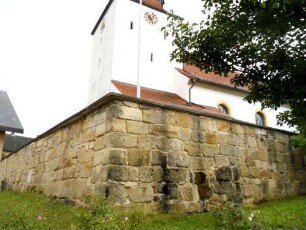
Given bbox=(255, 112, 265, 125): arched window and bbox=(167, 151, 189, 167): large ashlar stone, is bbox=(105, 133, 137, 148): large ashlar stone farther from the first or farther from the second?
bbox=(255, 112, 265, 125): arched window

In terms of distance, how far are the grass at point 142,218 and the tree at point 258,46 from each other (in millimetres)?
2210

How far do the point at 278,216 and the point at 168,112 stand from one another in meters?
2.55

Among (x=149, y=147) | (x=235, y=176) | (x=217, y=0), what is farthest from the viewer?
(x=217, y=0)

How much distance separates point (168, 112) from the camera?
5.71 m

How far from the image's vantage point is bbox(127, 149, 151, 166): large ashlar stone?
504cm

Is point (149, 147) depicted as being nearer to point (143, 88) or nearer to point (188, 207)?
point (188, 207)

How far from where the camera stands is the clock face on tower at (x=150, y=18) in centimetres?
2532

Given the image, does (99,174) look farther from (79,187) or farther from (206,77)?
(206,77)

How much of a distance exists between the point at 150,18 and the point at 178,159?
21692 mm

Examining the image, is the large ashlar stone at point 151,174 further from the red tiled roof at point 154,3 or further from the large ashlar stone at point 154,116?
the red tiled roof at point 154,3

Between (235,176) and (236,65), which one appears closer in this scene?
(235,176)

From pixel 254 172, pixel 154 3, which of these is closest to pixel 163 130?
pixel 254 172

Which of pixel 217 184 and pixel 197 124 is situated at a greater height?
pixel 197 124

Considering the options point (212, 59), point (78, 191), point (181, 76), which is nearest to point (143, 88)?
point (181, 76)
